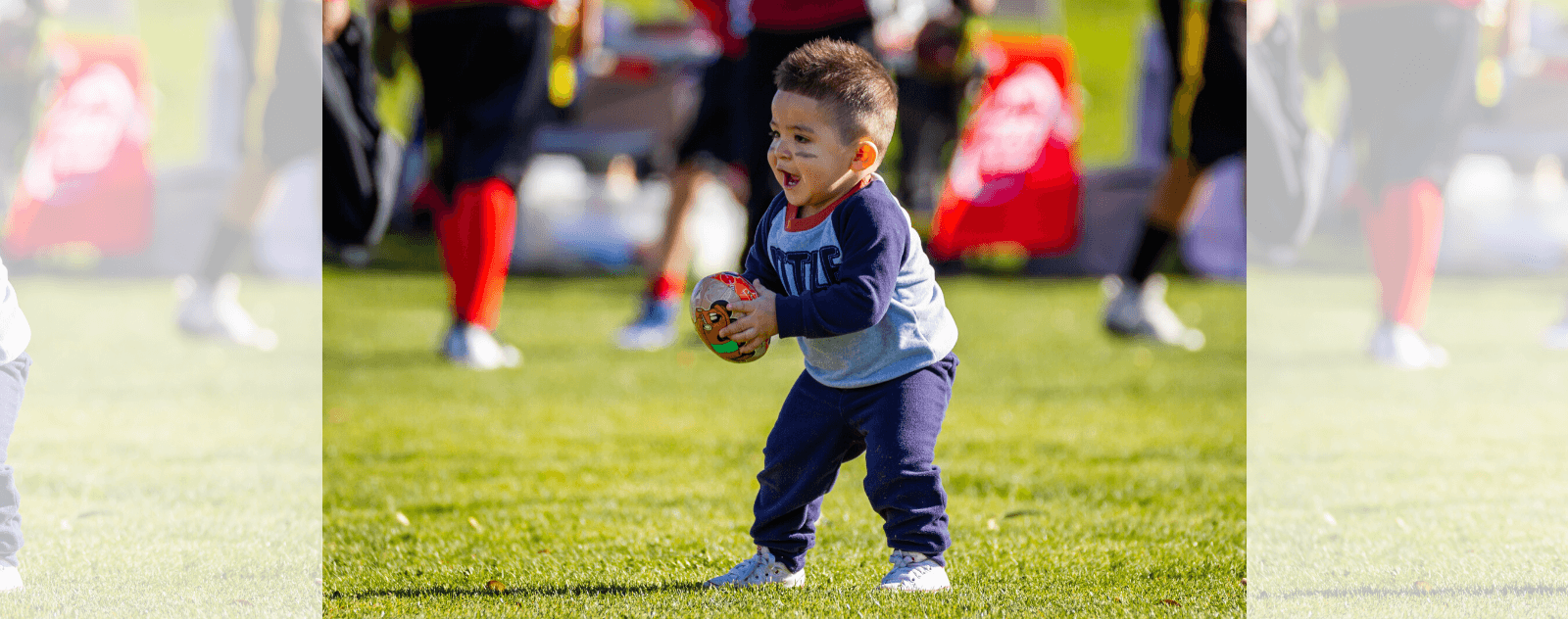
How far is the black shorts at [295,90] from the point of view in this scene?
3.41 m

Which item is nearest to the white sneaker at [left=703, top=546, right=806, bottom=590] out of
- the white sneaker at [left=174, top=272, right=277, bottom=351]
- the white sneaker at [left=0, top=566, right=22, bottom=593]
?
the white sneaker at [left=0, top=566, right=22, bottom=593]

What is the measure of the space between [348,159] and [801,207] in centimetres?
137

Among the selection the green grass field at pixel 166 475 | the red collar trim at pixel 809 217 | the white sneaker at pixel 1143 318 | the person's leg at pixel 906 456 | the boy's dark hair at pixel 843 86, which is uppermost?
the boy's dark hair at pixel 843 86

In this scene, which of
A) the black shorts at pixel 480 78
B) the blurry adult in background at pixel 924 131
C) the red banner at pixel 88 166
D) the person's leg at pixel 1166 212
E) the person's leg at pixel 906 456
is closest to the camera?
the person's leg at pixel 906 456

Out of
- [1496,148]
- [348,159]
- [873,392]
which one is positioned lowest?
[1496,148]

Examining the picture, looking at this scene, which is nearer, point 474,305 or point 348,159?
point 348,159

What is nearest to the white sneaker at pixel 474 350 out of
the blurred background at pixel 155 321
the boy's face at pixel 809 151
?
the blurred background at pixel 155 321

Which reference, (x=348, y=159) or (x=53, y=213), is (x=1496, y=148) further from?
(x=53, y=213)

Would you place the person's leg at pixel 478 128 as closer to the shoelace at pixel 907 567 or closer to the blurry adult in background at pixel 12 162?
the blurry adult in background at pixel 12 162

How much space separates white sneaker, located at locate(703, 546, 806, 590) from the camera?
6.88ft

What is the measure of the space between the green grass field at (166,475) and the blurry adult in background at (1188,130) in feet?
10.1

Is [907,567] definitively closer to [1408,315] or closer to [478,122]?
[478,122]

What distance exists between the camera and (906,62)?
8695 mm

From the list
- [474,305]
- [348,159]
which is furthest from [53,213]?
[348,159]
